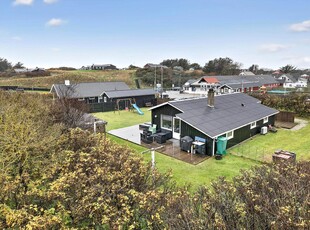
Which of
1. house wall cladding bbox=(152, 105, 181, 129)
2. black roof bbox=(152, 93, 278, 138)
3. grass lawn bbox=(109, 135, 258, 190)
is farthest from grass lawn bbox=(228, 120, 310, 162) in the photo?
house wall cladding bbox=(152, 105, 181, 129)

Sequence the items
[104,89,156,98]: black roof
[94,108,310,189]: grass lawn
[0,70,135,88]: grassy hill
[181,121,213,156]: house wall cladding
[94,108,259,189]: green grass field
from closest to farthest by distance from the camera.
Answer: [94,108,259,189]: green grass field < [94,108,310,189]: grass lawn < [181,121,213,156]: house wall cladding < [104,89,156,98]: black roof < [0,70,135,88]: grassy hill

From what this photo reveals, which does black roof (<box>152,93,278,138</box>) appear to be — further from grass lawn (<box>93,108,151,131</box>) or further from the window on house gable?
grass lawn (<box>93,108,151,131</box>)

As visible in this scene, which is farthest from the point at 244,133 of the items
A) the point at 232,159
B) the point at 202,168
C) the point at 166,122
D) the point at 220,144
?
the point at 202,168

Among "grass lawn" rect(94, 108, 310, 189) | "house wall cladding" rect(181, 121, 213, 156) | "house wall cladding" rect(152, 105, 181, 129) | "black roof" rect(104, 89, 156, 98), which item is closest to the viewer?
"grass lawn" rect(94, 108, 310, 189)

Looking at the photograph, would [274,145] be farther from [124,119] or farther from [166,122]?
[124,119]

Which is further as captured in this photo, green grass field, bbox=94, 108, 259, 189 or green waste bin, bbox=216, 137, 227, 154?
green waste bin, bbox=216, 137, 227, 154

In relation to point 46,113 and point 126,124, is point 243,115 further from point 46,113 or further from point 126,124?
point 46,113

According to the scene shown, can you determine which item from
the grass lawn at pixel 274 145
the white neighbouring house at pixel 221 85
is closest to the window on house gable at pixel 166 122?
the grass lawn at pixel 274 145
